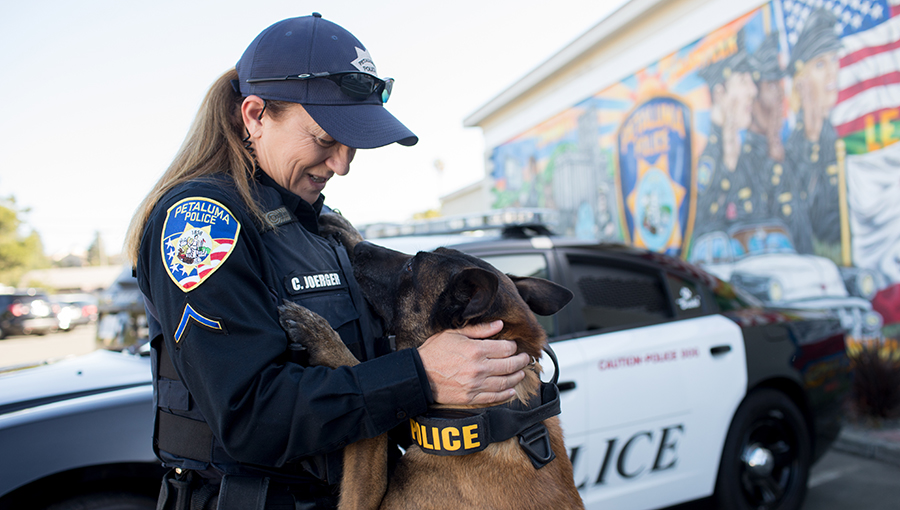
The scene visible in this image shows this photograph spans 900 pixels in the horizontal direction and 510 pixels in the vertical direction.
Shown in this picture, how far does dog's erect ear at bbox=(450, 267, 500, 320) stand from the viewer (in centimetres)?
158

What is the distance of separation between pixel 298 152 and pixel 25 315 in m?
26.0

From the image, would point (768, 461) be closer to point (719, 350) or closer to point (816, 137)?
point (719, 350)

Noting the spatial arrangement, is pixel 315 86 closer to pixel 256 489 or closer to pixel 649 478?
pixel 256 489

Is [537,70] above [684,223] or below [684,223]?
above

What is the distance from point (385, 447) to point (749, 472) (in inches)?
124

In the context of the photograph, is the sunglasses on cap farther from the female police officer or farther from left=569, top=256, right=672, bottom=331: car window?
left=569, top=256, right=672, bottom=331: car window

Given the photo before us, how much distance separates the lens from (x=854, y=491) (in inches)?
164

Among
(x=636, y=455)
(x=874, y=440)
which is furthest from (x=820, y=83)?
(x=636, y=455)

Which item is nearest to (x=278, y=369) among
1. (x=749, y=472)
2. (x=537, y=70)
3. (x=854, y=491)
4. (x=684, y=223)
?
(x=749, y=472)

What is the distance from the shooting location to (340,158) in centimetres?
154

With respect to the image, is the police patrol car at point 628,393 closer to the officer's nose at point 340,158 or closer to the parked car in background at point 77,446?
the parked car in background at point 77,446

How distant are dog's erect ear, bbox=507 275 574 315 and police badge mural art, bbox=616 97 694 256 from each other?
28.0ft

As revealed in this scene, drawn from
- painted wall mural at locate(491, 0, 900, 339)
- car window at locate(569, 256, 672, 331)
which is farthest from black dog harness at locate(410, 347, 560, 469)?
painted wall mural at locate(491, 0, 900, 339)

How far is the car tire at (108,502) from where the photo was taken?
231cm
